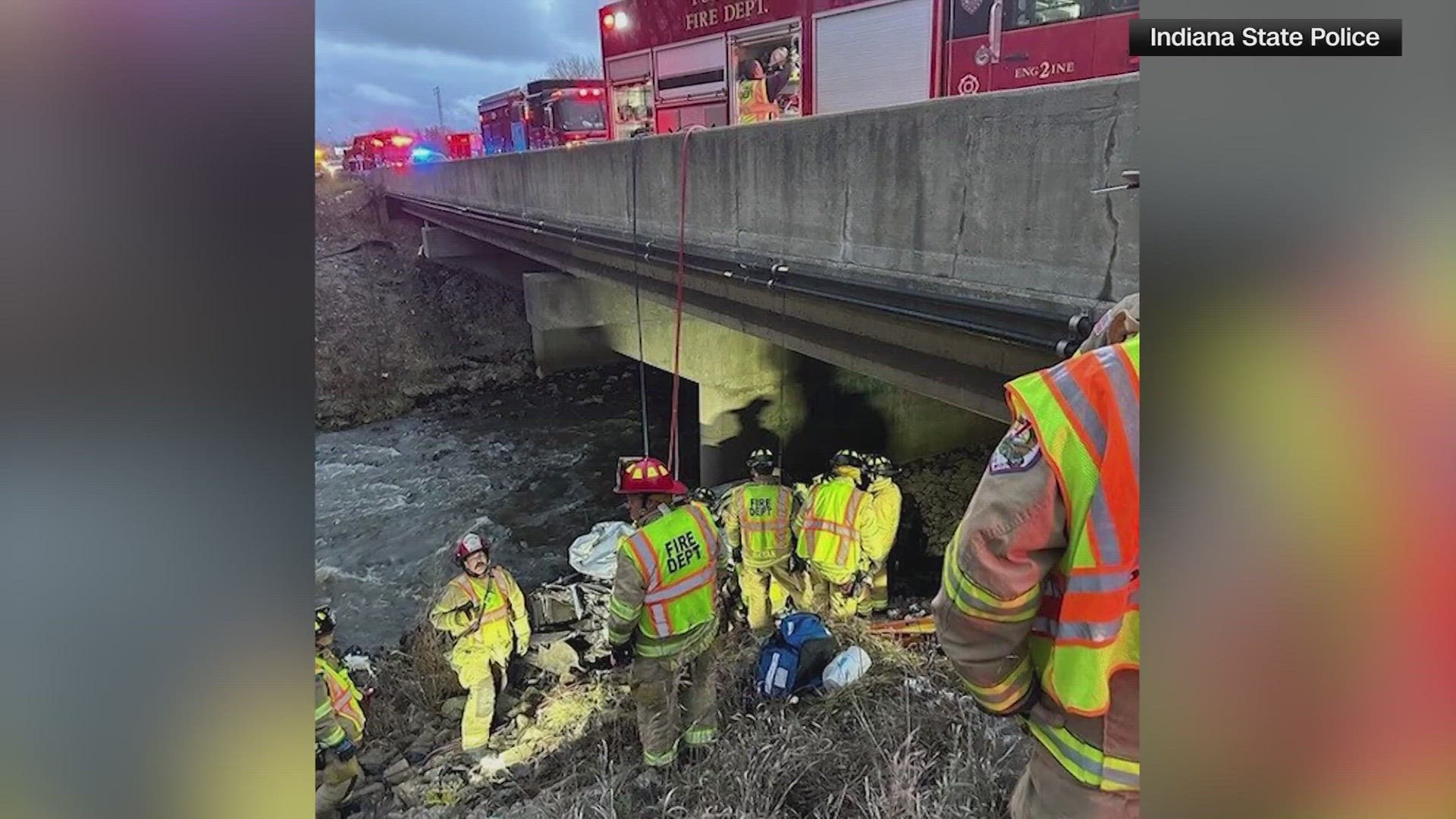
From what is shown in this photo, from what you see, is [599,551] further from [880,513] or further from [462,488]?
[462,488]

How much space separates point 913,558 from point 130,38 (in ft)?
30.7

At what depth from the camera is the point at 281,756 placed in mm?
668

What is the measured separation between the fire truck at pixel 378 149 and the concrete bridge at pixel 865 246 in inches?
1102

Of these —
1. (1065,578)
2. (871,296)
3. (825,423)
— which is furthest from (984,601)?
(825,423)

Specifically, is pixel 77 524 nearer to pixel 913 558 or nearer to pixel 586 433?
pixel 913 558

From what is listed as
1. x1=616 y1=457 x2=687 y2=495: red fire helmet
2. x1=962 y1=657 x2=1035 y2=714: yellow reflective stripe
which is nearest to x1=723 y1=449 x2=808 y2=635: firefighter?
x1=616 y1=457 x2=687 y2=495: red fire helmet

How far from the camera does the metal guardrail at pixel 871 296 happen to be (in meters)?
4.43

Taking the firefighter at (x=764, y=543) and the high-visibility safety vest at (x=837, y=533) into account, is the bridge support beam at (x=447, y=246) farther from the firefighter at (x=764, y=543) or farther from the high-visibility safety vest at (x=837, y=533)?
the high-visibility safety vest at (x=837, y=533)

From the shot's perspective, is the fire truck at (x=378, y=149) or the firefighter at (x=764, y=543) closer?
the firefighter at (x=764, y=543)

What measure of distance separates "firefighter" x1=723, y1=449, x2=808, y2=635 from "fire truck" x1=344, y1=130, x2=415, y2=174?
33847 mm

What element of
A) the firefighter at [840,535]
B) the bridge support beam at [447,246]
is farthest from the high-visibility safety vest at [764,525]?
the bridge support beam at [447,246]

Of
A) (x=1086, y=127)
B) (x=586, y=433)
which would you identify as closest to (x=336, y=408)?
(x=586, y=433)

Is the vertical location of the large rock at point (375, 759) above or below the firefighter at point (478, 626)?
below

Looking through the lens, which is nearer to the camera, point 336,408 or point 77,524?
point 77,524
